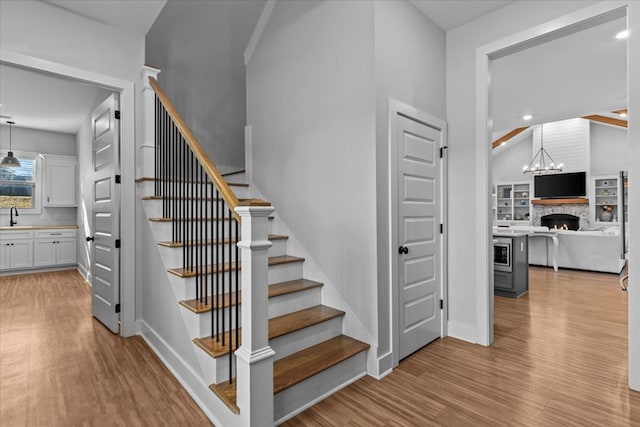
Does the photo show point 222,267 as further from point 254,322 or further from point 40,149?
point 40,149

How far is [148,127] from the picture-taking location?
318 cm

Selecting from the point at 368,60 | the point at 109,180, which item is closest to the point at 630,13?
the point at 368,60

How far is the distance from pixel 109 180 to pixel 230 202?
7.47ft

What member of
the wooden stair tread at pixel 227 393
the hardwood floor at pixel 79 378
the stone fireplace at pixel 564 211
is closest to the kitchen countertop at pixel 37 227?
the hardwood floor at pixel 79 378

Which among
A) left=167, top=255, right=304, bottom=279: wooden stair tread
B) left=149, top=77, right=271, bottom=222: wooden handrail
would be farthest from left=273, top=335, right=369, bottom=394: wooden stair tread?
left=149, top=77, right=271, bottom=222: wooden handrail

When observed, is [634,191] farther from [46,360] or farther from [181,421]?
[46,360]

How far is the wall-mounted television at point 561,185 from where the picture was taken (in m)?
10.2

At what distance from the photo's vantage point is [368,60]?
2.44 meters

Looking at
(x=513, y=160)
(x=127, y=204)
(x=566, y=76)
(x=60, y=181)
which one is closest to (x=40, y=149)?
(x=60, y=181)

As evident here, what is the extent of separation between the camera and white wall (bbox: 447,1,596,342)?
2963 mm

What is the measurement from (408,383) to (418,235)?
3.83 feet

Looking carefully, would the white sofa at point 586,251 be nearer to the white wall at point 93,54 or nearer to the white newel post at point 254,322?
the white newel post at point 254,322

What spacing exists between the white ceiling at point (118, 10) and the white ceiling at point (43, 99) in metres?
1.27

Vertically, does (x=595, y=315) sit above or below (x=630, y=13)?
below
